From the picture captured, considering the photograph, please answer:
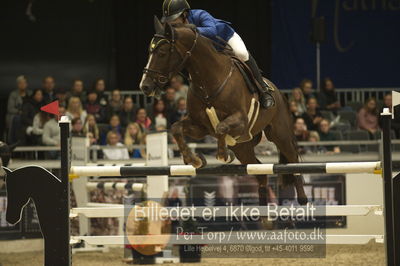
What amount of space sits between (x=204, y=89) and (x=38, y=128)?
477cm

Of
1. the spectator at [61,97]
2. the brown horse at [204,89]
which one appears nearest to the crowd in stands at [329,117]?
the spectator at [61,97]

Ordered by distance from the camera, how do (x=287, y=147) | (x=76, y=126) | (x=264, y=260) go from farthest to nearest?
(x=76, y=126)
(x=264, y=260)
(x=287, y=147)

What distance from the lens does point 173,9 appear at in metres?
5.36

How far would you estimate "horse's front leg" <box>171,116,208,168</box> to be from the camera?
523 cm

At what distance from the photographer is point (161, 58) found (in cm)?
513

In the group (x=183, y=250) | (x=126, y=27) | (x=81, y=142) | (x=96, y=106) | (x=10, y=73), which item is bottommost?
(x=183, y=250)

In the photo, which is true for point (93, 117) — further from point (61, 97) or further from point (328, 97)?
point (328, 97)

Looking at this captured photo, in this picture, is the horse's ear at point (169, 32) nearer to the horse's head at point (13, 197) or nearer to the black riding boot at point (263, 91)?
the black riding boot at point (263, 91)

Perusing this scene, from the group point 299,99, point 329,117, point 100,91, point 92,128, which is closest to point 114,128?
point 92,128

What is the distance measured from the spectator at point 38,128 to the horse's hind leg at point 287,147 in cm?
430

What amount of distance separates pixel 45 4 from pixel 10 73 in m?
1.32

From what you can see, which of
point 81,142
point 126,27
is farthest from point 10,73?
point 81,142

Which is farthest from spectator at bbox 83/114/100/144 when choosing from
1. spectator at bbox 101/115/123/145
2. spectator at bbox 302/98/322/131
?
spectator at bbox 302/98/322/131

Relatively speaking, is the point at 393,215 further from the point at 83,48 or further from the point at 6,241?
the point at 83,48
